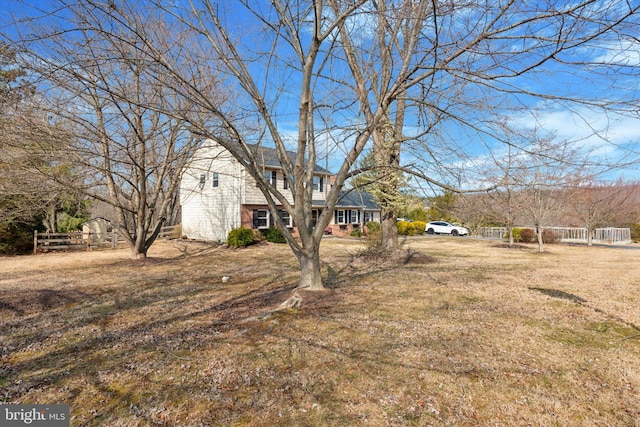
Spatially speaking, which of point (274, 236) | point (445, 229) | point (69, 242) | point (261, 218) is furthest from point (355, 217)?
point (69, 242)

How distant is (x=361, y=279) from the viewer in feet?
27.2

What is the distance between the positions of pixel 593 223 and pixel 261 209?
19014 millimetres

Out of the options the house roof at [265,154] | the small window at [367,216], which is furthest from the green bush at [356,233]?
the house roof at [265,154]

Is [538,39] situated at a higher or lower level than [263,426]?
higher

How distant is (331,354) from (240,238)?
1374 centimetres

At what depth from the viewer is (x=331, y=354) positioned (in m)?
3.68

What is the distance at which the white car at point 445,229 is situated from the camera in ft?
101

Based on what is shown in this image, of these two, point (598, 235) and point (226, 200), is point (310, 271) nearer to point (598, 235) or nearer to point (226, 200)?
point (226, 200)

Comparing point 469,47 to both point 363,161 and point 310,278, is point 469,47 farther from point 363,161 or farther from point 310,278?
point 310,278

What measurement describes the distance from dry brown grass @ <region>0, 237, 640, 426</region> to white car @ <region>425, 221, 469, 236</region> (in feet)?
77.7

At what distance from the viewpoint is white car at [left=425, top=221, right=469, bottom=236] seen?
3063 cm

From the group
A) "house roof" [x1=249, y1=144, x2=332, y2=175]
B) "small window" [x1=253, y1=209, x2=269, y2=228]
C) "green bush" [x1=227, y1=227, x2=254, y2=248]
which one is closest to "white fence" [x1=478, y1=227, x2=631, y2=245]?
"small window" [x1=253, y1=209, x2=269, y2=228]

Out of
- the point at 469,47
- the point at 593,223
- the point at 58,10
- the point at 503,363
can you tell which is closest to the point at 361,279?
the point at 503,363

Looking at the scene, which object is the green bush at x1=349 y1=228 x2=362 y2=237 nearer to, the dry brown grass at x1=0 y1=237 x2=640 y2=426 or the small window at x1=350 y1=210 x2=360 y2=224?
the small window at x1=350 y1=210 x2=360 y2=224
